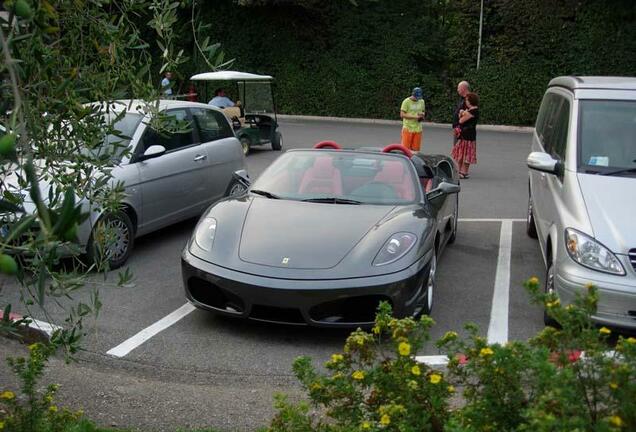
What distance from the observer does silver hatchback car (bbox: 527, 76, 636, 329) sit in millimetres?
5547

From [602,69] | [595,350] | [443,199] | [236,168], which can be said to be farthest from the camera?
[602,69]

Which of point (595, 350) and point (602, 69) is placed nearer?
point (595, 350)

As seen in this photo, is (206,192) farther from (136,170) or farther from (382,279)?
(382,279)

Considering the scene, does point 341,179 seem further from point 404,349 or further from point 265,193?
point 404,349

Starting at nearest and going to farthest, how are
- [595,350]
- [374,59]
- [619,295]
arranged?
[595,350], [619,295], [374,59]

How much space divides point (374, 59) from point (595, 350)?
25.5 meters

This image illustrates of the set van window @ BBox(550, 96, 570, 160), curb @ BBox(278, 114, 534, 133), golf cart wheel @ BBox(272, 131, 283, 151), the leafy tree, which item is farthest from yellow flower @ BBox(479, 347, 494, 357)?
curb @ BBox(278, 114, 534, 133)

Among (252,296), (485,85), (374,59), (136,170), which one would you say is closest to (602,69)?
(485,85)

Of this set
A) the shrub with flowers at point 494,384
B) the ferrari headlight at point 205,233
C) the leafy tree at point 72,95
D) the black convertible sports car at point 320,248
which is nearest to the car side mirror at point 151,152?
the black convertible sports car at point 320,248

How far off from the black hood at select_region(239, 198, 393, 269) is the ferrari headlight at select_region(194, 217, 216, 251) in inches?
11.0

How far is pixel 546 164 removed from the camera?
22.4 feet

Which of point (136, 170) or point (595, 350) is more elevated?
point (595, 350)

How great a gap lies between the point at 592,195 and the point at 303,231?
234 centimetres

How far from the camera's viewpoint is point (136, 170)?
27.2 ft
